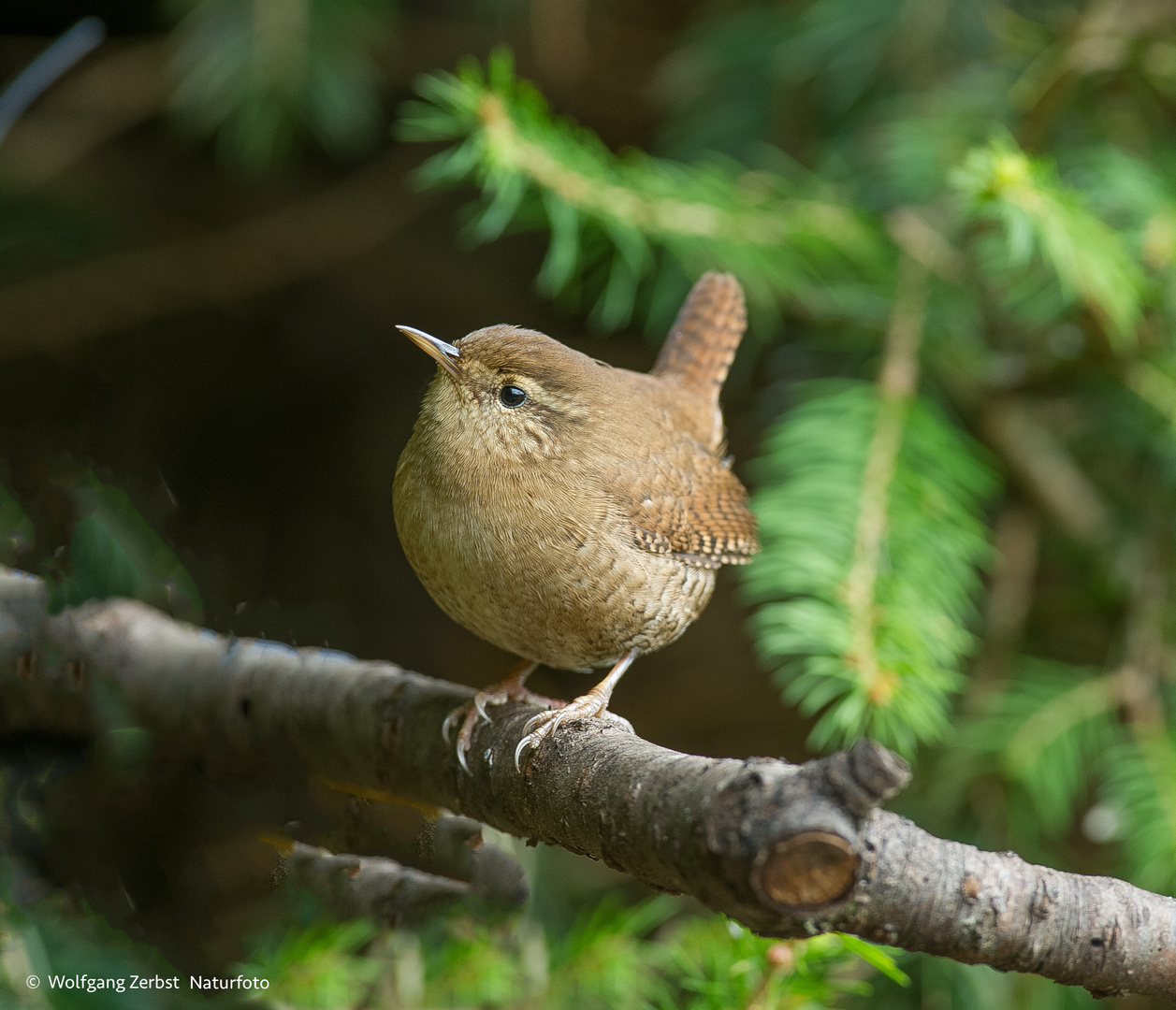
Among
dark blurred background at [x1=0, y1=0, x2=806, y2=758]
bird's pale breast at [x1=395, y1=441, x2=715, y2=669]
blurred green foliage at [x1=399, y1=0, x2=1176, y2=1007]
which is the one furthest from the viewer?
dark blurred background at [x1=0, y1=0, x2=806, y2=758]

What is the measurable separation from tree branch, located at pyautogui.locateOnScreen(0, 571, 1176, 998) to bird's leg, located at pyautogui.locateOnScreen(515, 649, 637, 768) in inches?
1.3

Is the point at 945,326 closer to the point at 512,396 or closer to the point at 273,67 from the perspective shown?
the point at 512,396

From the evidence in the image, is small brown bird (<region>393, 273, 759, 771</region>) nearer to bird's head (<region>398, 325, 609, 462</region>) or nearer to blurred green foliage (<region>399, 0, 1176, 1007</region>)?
bird's head (<region>398, 325, 609, 462</region>)

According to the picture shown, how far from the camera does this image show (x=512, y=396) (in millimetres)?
1397

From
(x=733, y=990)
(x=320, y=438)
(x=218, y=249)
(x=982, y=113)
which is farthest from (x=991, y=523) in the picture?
(x=218, y=249)

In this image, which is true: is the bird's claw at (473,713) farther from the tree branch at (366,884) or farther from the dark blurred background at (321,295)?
the dark blurred background at (321,295)

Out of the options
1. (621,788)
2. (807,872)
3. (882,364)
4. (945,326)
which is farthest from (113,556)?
(945,326)

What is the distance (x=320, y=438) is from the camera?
9.64 feet

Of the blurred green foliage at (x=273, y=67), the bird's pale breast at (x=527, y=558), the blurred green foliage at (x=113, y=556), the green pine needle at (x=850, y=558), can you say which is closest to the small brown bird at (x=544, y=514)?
the bird's pale breast at (x=527, y=558)

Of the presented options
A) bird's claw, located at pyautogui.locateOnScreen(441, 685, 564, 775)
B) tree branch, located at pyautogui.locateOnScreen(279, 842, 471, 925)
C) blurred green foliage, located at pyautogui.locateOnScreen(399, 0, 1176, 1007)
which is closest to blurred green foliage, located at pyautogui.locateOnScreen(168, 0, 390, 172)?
blurred green foliage, located at pyautogui.locateOnScreen(399, 0, 1176, 1007)

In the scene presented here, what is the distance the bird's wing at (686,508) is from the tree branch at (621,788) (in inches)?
13.2

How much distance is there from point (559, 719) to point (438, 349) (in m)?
0.47

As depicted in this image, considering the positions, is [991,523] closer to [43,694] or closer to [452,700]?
[452,700]

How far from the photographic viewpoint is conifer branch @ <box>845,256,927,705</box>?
56.9 inches
